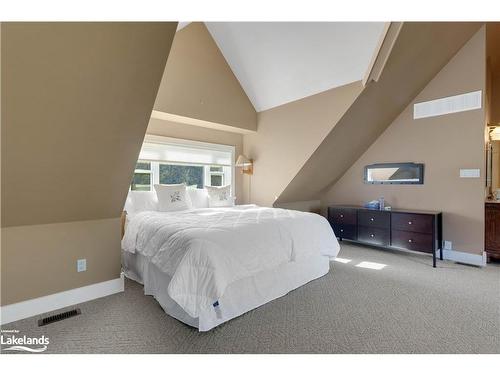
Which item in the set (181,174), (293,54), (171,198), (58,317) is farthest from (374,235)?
(58,317)

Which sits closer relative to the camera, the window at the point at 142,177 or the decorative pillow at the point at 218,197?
the window at the point at 142,177

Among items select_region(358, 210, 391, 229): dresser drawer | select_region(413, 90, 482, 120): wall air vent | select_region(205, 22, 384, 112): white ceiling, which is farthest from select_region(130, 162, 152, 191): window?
select_region(413, 90, 482, 120): wall air vent

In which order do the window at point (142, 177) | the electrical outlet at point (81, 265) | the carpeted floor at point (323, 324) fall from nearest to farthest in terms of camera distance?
the carpeted floor at point (323, 324), the electrical outlet at point (81, 265), the window at point (142, 177)

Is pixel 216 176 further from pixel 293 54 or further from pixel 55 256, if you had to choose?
pixel 55 256

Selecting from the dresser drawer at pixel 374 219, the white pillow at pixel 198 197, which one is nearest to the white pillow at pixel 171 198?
the white pillow at pixel 198 197

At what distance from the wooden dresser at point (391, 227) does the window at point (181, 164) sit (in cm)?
222

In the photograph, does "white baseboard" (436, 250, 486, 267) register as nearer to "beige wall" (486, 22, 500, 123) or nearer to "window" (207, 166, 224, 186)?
"beige wall" (486, 22, 500, 123)

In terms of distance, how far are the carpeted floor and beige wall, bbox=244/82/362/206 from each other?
2054 millimetres

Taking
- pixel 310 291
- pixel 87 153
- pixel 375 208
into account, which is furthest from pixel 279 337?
pixel 375 208

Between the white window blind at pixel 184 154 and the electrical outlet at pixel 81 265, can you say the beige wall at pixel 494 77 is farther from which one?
the electrical outlet at pixel 81 265

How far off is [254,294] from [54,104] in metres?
2.05

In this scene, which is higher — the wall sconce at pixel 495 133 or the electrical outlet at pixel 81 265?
the wall sconce at pixel 495 133

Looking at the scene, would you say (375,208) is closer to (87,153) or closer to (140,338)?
(140,338)

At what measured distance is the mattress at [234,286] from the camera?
76.6 inches
